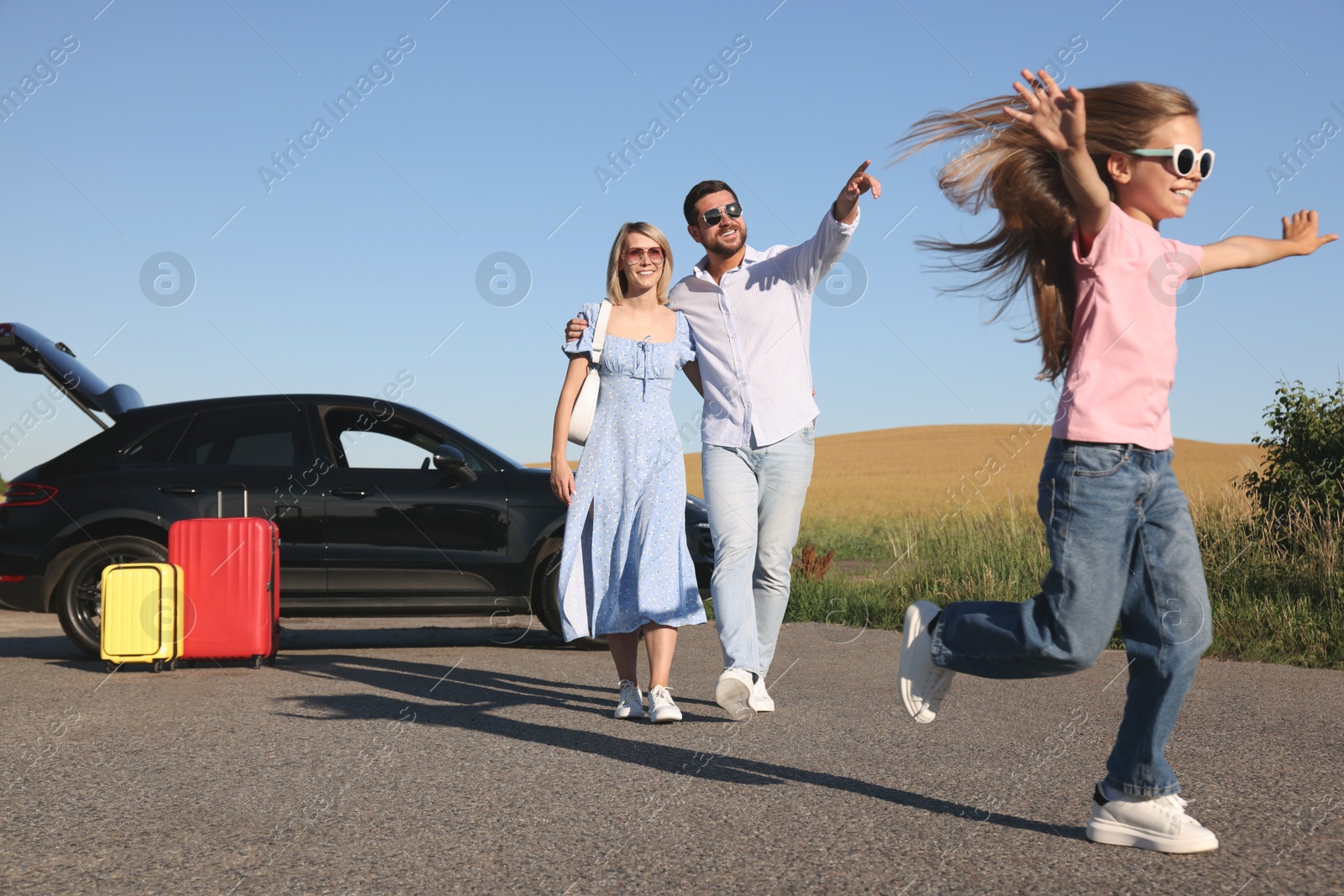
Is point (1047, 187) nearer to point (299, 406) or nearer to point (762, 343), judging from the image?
point (762, 343)

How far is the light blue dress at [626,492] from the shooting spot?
5539 mm

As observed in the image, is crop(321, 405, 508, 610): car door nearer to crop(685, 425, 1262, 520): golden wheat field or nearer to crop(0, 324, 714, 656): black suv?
crop(0, 324, 714, 656): black suv

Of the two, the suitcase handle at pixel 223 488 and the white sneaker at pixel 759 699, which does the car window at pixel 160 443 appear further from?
the white sneaker at pixel 759 699

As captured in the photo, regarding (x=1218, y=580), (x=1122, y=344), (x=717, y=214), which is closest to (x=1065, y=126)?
(x=1122, y=344)

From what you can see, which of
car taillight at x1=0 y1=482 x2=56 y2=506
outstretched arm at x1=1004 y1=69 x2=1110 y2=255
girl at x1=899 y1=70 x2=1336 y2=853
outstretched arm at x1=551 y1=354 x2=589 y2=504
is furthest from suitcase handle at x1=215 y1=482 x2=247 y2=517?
outstretched arm at x1=1004 y1=69 x2=1110 y2=255

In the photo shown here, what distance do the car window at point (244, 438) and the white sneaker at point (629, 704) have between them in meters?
3.82

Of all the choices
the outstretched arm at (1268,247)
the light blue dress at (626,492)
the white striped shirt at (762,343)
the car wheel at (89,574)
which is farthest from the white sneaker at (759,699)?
the car wheel at (89,574)

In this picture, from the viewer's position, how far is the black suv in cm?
810

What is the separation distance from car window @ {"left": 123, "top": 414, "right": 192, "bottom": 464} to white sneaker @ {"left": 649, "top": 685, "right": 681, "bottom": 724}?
465cm

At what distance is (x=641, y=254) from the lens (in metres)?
5.64

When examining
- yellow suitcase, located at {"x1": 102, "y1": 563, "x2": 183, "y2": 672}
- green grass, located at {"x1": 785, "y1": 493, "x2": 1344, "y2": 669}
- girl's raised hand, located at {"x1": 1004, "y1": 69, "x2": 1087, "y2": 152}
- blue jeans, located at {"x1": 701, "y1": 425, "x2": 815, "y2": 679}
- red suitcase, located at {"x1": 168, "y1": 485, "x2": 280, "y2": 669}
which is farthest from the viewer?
green grass, located at {"x1": 785, "y1": 493, "x2": 1344, "y2": 669}

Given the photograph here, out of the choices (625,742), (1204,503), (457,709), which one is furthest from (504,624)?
(1204,503)

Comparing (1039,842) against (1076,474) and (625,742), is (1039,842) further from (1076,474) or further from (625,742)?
(625,742)

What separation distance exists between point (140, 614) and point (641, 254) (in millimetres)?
3963
